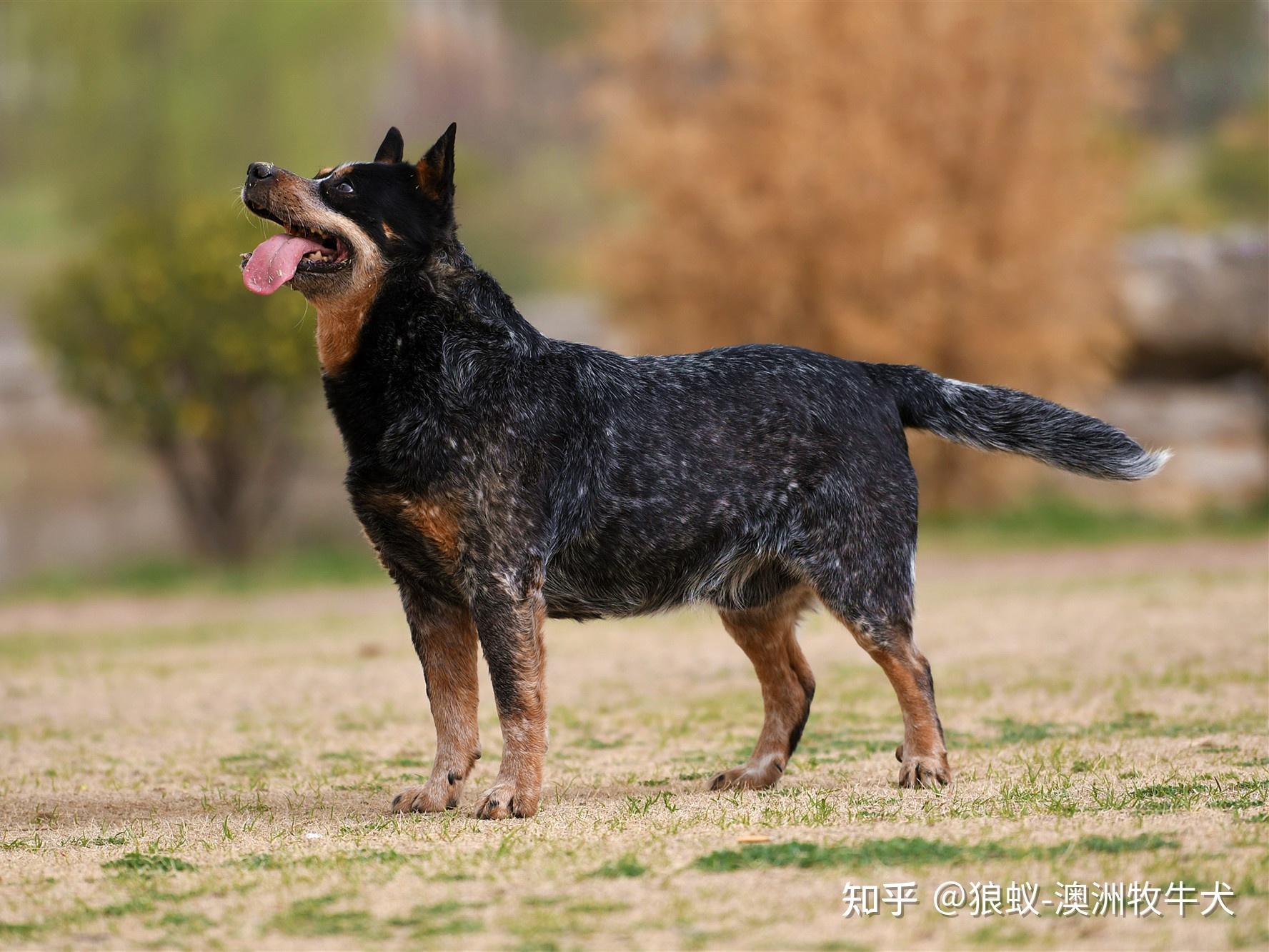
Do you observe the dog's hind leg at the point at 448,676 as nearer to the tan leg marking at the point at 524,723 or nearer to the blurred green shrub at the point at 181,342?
the tan leg marking at the point at 524,723

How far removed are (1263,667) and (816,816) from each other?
16.4 ft

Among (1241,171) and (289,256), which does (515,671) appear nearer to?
(289,256)

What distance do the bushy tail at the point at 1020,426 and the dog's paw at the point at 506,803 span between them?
2253 millimetres

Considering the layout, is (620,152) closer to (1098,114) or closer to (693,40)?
(693,40)

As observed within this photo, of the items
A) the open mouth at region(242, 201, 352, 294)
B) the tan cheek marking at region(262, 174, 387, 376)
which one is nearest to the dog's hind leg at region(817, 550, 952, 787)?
the tan cheek marking at region(262, 174, 387, 376)

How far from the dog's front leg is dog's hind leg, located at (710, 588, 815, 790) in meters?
1.06

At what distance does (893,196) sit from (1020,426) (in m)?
13.8

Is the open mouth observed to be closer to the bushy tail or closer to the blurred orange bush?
the bushy tail

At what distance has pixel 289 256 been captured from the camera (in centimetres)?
582

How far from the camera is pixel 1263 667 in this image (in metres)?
9.34

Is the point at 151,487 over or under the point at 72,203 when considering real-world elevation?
under

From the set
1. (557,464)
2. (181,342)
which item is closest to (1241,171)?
(181,342)

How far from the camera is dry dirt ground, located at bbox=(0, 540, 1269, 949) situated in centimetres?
413

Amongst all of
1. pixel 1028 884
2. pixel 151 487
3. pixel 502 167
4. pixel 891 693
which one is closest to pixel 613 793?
pixel 1028 884
